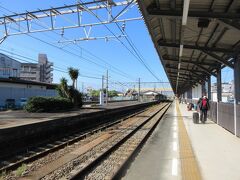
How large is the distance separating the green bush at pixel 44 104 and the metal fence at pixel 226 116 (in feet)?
43.3

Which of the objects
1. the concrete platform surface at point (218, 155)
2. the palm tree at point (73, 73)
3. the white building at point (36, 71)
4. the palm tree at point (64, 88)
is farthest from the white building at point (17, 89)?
the white building at point (36, 71)

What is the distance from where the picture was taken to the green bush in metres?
24.5

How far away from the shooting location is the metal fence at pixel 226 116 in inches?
569

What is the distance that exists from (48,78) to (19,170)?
460 ft

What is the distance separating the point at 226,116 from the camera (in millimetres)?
15891

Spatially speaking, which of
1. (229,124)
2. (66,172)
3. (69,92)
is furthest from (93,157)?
(69,92)

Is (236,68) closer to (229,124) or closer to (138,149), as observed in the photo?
(229,124)

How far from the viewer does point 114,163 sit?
9.10m

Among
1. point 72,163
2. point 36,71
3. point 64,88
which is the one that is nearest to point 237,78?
point 72,163

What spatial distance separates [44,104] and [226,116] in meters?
14.3

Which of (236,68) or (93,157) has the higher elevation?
(236,68)

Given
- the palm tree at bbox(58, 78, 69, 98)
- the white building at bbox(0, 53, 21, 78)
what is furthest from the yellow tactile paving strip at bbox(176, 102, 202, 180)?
the white building at bbox(0, 53, 21, 78)

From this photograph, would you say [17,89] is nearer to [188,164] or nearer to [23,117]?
[23,117]

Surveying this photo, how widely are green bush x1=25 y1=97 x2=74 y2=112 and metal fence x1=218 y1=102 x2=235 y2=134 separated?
13185 millimetres
